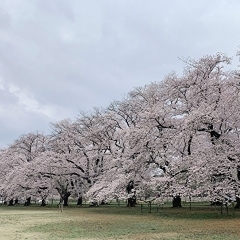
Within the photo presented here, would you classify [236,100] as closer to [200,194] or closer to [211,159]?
[211,159]

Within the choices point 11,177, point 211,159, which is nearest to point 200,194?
point 211,159

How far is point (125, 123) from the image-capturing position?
3362 cm

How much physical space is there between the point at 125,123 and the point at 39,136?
18.1 m

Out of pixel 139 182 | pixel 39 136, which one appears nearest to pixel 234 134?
pixel 139 182

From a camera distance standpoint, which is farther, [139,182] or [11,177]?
[11,177]

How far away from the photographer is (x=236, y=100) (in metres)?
19.3

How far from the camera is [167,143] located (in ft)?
74.3

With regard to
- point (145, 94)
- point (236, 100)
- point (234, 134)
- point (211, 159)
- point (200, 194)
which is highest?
point (145, 94)

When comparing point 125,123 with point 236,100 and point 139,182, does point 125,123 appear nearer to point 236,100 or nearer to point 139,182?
point 139,182

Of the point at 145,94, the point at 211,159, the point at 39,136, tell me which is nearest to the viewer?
the point at 211,159

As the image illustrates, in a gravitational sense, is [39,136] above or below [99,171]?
above

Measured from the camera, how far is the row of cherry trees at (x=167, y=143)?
18.7 meters

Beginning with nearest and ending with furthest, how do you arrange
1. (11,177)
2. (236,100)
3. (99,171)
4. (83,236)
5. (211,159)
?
(83,236) < (211,159) < (236,100) < (99,171) < (11,177)

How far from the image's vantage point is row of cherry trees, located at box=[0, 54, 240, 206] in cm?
1870
